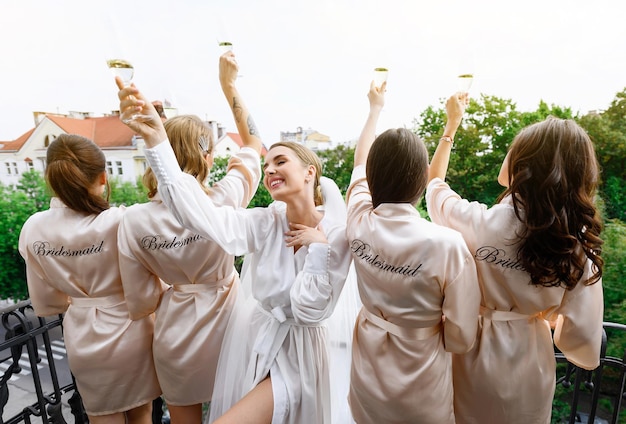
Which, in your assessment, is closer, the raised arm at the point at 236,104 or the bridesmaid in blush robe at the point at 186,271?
the bridesmaid in blush robe at the point at 186,271

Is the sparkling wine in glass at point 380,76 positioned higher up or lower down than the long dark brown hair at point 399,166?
higher up

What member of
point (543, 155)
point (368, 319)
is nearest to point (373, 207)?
point (368, 319)

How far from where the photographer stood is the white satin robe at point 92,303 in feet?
5.33

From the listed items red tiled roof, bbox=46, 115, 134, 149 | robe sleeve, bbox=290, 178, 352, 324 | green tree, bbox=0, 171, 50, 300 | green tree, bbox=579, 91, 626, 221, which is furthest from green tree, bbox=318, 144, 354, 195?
robe sleeve, bbox=290, 178, 352, 324

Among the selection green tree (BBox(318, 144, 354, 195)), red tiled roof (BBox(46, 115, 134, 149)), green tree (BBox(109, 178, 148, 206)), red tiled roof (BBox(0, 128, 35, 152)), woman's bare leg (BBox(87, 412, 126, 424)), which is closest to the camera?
woman's bare leg (BBox(87, 412, 126, 424))

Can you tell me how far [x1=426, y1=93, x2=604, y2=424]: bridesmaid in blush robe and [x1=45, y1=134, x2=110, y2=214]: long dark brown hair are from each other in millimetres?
1345

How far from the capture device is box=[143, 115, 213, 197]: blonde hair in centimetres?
160

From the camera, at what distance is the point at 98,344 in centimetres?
169

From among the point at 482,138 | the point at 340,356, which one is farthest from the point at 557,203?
the point at 482,138

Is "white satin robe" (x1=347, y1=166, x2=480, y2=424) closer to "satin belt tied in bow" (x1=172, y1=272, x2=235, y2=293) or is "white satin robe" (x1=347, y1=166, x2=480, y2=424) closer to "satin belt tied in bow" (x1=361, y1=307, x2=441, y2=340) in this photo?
"satin belt tied in bow" (x1=361, y1=307, x2=441, y2=340)

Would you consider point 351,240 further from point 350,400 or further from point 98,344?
point 98,344

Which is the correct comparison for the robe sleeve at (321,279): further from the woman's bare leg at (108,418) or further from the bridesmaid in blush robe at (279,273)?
the woman's bare leg at (108,418)

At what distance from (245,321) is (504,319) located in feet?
3.23

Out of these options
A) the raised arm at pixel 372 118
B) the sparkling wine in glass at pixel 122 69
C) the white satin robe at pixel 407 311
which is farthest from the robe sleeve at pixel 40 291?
the raised arm at pixel 372 118
